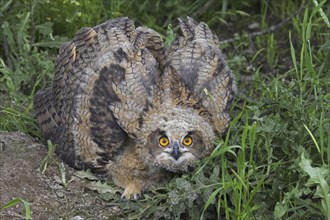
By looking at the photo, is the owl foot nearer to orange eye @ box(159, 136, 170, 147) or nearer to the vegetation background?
the vegetation background

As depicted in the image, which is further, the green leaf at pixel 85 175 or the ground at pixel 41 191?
the green leaf at pixel 85 175

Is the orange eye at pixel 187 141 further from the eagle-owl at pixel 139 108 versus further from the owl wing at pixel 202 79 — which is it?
the owl wing at pixel 202 79

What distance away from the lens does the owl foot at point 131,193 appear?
6.08m

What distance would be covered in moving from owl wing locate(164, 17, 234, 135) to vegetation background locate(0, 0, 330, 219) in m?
0.17

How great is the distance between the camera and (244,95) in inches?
290

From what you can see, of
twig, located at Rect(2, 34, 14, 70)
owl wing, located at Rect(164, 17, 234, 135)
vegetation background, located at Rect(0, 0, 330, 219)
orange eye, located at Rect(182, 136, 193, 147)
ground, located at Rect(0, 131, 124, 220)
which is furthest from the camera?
twig, located at Rect(2, 34, 14, 70)

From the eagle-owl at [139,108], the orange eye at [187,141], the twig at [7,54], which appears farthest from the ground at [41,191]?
the twig at [7,54]

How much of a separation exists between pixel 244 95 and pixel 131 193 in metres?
1.68

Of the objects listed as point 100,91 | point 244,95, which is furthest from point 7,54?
point 244,95

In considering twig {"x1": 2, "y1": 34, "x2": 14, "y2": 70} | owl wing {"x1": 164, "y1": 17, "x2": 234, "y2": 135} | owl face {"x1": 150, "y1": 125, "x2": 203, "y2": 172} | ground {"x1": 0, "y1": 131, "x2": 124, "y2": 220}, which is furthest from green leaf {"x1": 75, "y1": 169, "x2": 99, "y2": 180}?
twig {"x1": 2, "y1": 34, "x2": 14, "y2": 70}

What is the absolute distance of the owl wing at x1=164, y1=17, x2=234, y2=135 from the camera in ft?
20.3

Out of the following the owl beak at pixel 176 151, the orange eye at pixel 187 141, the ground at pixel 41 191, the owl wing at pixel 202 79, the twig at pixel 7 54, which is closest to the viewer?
the ground at pixel 41 191

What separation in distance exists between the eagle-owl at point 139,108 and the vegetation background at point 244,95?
175 millimetres

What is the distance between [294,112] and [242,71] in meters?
2.25
